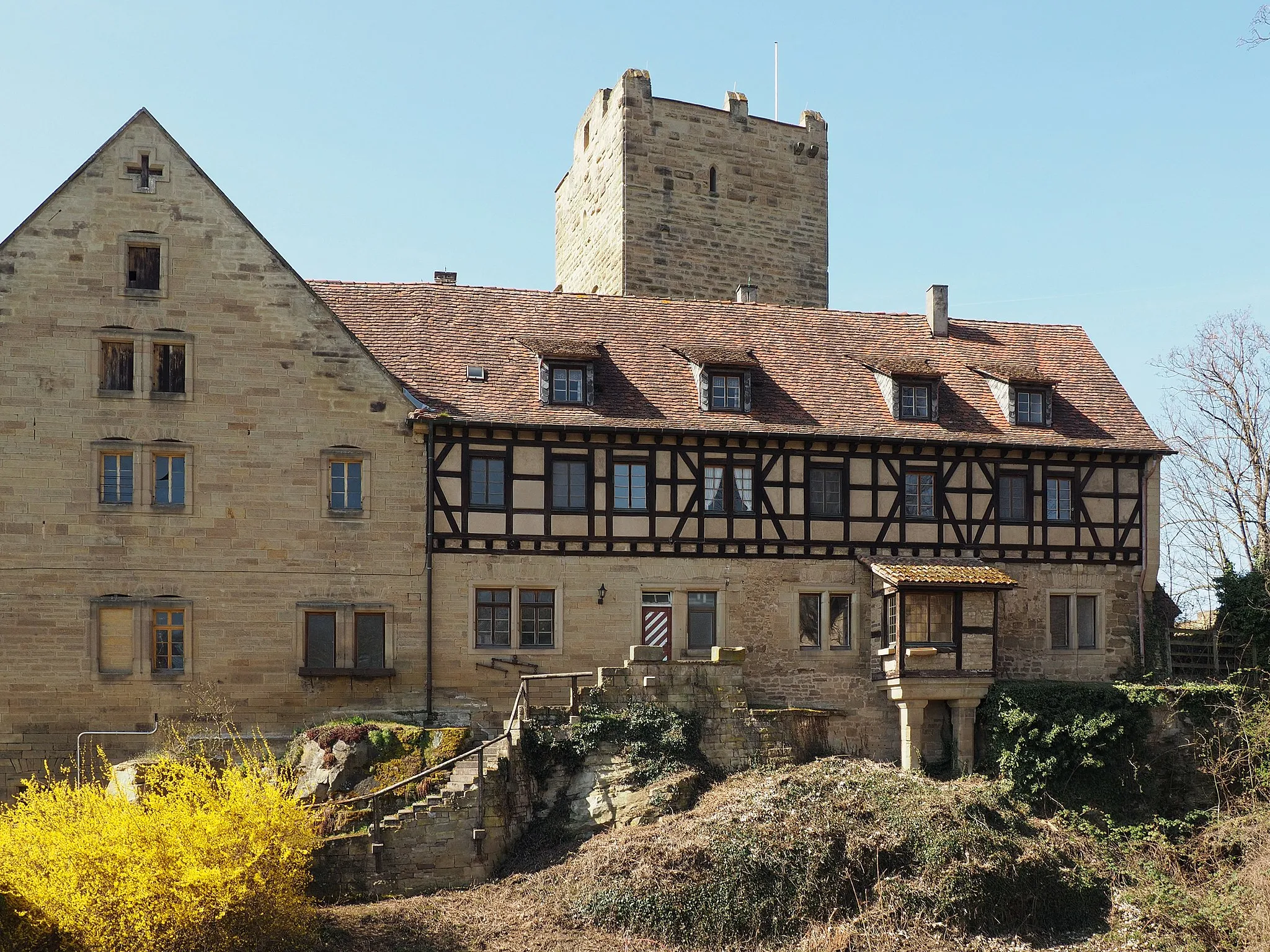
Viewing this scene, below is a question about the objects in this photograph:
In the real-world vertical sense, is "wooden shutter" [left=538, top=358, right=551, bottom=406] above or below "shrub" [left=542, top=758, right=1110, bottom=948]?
above

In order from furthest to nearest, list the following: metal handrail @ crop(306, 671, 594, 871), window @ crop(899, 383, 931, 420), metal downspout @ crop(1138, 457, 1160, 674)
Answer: window @ crop(899, 383, 931, 420), metal downspout @ crop(1138, 457, 1160, 674), metal handrail @ crop(306, 671, 594, 871)

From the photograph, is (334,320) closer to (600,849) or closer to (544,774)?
(544,774)

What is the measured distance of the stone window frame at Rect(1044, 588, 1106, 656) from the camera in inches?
1102

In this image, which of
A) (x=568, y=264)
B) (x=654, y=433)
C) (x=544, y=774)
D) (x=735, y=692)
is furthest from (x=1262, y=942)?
A: (x=568, y=264)

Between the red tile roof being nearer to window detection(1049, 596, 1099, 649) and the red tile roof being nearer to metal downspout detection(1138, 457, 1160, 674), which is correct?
metal downspout detection(1138, 457, 1160, 674)

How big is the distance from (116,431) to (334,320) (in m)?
4.34

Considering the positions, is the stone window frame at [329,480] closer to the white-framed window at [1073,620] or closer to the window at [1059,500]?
the window at [1059,500]

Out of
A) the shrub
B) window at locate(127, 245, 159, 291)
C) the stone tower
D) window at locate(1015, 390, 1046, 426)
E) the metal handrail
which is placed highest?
the stone tower

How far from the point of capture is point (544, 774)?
75.9ft

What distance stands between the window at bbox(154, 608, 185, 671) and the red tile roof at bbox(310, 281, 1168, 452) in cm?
602

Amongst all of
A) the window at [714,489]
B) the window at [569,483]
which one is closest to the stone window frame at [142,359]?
the window at [569,483]

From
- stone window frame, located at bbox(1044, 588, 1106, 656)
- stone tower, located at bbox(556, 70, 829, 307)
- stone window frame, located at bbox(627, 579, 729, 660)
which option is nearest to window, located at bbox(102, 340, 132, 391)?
stone window frame, located at bbox(627, 579, 729, 660)

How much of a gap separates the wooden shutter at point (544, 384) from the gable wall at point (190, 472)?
2.65 meters

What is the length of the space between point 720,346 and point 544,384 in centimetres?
419
